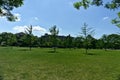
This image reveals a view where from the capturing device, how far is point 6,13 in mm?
12609

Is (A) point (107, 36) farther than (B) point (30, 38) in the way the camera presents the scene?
Yes

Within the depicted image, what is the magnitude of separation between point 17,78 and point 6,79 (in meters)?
0.84

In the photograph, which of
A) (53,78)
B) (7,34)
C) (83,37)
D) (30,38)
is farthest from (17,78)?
(7,34)

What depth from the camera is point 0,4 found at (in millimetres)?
11805

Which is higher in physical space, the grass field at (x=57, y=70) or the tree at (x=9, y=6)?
the tree at (x=9, y=6)

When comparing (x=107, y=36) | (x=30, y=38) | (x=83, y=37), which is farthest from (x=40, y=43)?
(x=83, y=37)

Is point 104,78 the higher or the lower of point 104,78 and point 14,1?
the lower

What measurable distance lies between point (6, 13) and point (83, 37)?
5829cm

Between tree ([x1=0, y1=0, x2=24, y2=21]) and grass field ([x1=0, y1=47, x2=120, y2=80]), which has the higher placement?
tree ([x1=0, y1=0, x2=24, y2=21])

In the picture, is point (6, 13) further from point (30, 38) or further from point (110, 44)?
point (110, 44)

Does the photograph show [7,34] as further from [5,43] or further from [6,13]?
[6,13]

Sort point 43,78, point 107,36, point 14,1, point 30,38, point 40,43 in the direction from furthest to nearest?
point 40,43 → point 107,36 → point 30,38 → point 43,78 → point 14,1

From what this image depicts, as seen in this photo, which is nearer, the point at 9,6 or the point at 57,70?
the point at 9,6

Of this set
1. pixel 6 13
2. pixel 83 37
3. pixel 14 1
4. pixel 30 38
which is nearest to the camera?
pixel 14 1
